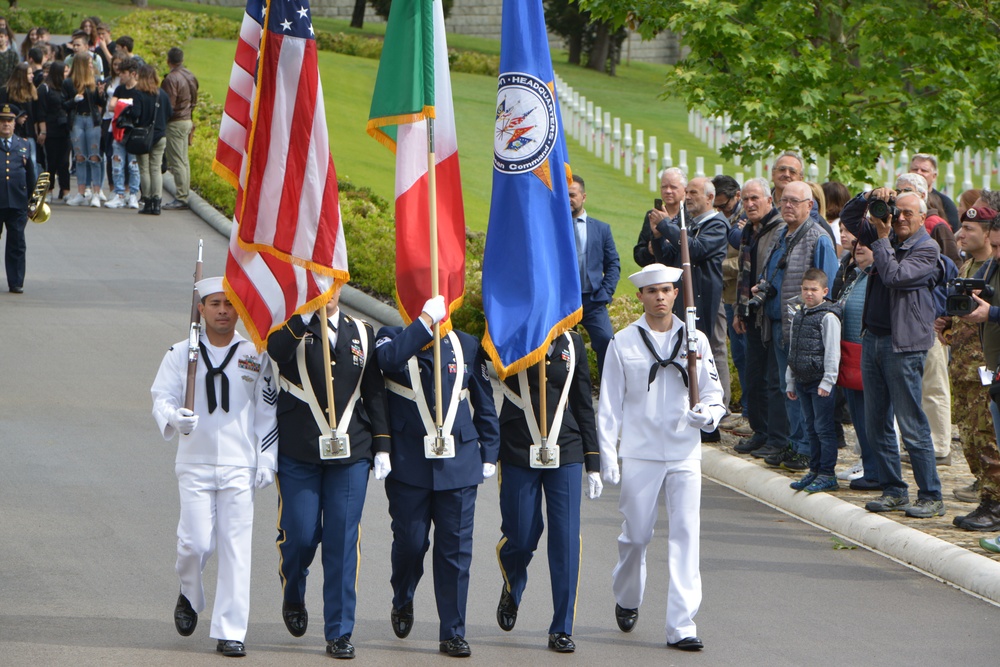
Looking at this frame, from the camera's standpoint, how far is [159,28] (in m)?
39.2

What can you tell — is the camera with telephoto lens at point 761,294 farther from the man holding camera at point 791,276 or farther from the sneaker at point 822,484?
the sneaker at point 822,484

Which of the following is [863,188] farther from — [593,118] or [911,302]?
[593,118]

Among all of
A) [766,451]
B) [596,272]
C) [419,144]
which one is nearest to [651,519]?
[419,144]

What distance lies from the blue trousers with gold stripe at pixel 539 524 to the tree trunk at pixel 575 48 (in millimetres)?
51999

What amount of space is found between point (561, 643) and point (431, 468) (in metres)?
1.12

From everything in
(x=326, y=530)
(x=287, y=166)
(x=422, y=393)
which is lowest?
(x=326, y=530)

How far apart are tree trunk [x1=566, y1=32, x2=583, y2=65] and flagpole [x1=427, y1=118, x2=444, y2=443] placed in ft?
169

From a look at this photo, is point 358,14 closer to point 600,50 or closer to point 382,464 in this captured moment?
point 600,50

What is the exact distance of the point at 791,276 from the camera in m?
10.7

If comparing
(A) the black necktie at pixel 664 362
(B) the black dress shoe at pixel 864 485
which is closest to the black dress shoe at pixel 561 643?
(A) the black necktie at pixel 664 362

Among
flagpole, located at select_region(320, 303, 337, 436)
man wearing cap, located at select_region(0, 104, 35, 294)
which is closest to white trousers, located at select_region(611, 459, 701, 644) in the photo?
flagpole, located at select_region(320, 303, 337, 436)

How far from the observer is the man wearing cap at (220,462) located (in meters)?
7.05

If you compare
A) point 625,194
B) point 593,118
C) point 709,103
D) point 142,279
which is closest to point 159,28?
point 593,118

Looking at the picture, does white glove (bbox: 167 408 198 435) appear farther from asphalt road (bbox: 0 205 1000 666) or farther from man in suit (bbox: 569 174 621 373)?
man in suit (bbox: 569 174 621 373)
